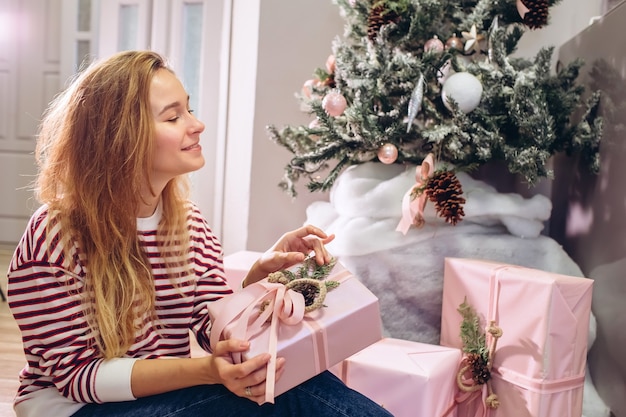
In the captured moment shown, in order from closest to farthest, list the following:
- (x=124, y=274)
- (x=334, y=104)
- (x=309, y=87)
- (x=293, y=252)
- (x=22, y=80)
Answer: (x=124, y=274)
(x=293, y=252)
(x=334, y=104)
(x=309, y=87)
(x=22, y=80)

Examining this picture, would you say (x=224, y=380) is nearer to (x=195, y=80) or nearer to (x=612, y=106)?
(x=612, y=106)

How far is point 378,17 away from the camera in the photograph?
61.0 inches

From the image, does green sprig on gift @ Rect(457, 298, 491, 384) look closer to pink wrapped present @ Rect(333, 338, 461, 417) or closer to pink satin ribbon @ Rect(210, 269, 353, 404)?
pink wrapped present @ Rect(333, 338, 461, 417)

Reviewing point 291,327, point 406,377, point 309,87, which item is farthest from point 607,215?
point 291,327

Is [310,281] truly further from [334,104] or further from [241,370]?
[334,104]

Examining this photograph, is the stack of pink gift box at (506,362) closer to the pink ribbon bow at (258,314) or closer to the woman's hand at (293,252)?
the woman's hand at (293,252)

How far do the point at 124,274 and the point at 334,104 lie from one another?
77 centimetres

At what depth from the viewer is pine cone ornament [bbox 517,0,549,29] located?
155 cm

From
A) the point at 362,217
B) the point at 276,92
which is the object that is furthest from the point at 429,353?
the point at 276,92

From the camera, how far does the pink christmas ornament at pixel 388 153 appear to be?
1.52m

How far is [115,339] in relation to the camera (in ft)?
3.07

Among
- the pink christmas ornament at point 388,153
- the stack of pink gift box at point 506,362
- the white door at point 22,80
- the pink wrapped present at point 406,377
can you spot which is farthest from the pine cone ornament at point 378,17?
the white door at point 22,80

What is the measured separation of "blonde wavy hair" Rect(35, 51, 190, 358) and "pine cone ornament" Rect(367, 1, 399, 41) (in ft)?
2.31

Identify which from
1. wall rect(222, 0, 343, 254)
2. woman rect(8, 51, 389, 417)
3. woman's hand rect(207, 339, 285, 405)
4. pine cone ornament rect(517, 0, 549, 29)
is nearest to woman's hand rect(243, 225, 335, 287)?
woman rect(8, 51, 389, 417)
